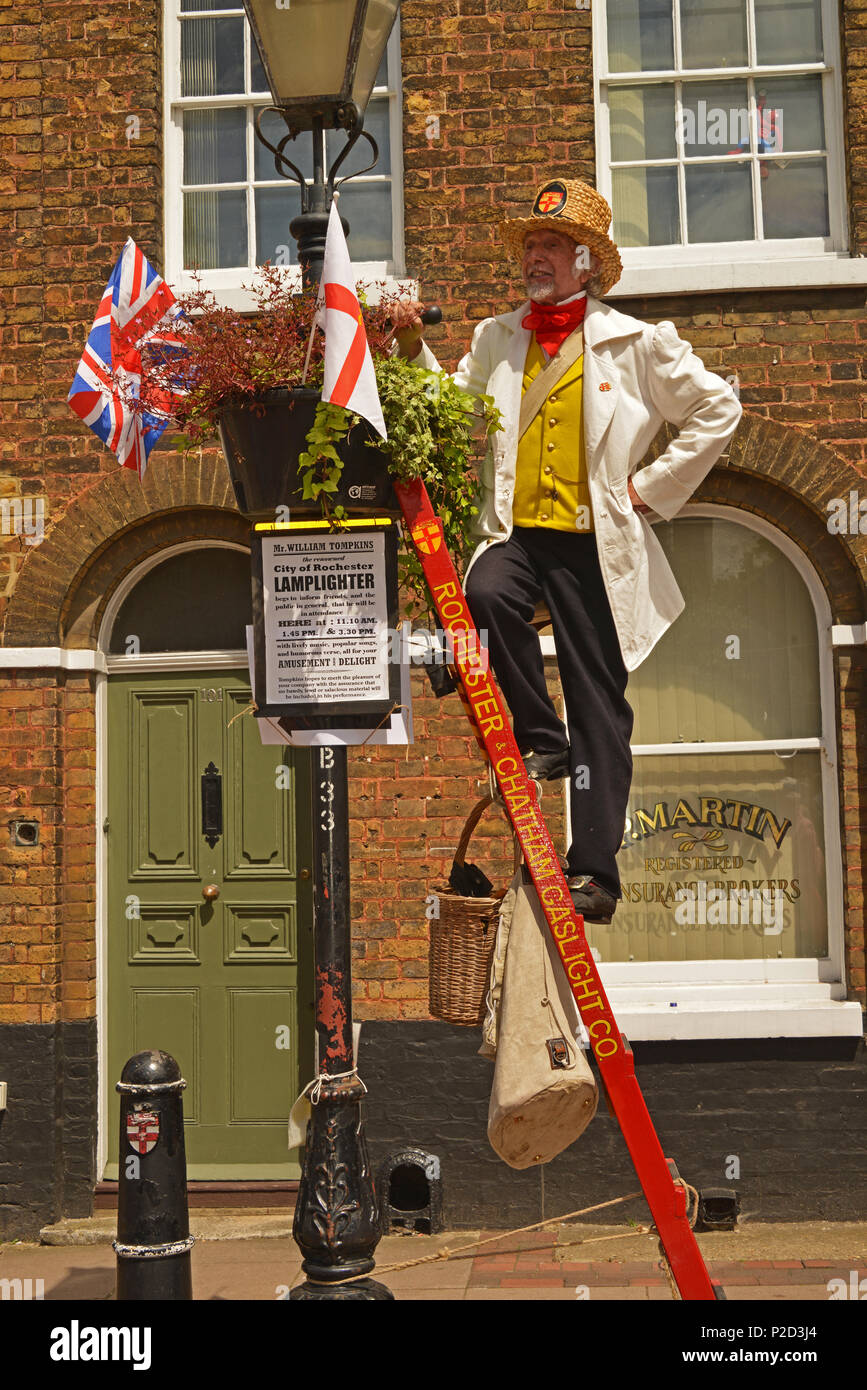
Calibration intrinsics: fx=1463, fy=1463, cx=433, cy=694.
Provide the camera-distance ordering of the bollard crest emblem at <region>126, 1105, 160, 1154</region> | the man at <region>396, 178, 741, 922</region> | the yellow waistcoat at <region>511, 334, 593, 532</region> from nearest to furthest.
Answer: the man at <region>396, 178, 741, 922</region>, the yellow waistcoat at <region>511, 334, 593, 532</region>, the bollard crest emblem at <region>126, 1105, 160, 1154</region>

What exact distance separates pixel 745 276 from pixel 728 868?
113 inches

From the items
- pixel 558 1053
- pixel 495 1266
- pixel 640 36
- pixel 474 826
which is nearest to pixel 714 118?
pixel 640 36

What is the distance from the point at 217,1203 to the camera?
23.7 feet

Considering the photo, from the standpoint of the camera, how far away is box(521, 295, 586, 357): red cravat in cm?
433

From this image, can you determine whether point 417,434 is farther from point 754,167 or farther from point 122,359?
point 754,167

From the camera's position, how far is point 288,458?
402 cm

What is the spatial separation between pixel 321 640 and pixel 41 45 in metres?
5.02

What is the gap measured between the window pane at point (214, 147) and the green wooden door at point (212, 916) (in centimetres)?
260

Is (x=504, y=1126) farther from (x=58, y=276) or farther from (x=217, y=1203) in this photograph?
(x=58, y=276)

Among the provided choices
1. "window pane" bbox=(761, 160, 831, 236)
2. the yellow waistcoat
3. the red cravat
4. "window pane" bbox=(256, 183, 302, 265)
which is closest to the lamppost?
the red cravat

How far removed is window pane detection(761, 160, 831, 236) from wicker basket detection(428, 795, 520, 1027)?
176 inches

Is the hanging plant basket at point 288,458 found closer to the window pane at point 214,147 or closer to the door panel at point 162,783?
the door panel at point 162,783

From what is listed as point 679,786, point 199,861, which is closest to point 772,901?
point 679,786

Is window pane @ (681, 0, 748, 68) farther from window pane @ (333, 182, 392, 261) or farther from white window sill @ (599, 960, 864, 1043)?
white window sill @ (599, 960, 864, 1043)
